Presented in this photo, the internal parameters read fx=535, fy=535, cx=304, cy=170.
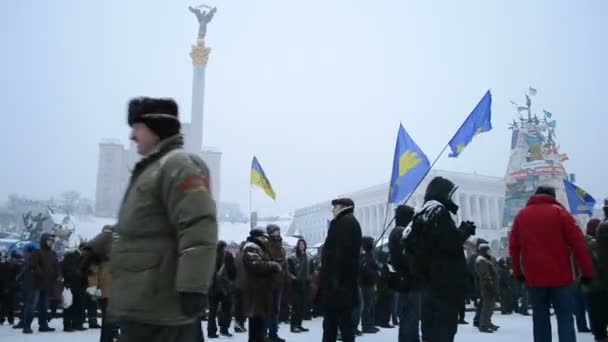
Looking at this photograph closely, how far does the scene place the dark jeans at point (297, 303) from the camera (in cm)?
1070

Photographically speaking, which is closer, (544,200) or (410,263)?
(410,263)

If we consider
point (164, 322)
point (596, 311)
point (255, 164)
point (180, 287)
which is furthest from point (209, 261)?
point (255, 164)

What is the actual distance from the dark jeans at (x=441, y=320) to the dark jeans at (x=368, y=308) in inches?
235

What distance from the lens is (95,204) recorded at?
269ft

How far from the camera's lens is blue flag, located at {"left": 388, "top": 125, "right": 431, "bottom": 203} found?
11094 millimetres

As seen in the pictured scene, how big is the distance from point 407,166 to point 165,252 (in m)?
9.34

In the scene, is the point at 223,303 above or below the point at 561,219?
below

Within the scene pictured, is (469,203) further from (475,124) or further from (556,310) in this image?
(556,310)

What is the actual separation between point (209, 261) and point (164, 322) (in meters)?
0.34

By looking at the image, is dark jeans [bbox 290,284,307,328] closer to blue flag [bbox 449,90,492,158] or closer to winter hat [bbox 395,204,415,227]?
blue flag [bbox 449,90,492,158]

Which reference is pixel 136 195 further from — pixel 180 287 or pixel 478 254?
pixel 478 254

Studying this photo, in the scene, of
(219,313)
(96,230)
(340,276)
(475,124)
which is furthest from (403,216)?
(96,230)

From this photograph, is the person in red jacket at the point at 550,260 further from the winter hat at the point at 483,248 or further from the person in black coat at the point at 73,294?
the person in black coat at the point at 73,294

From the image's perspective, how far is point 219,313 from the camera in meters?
9.98
